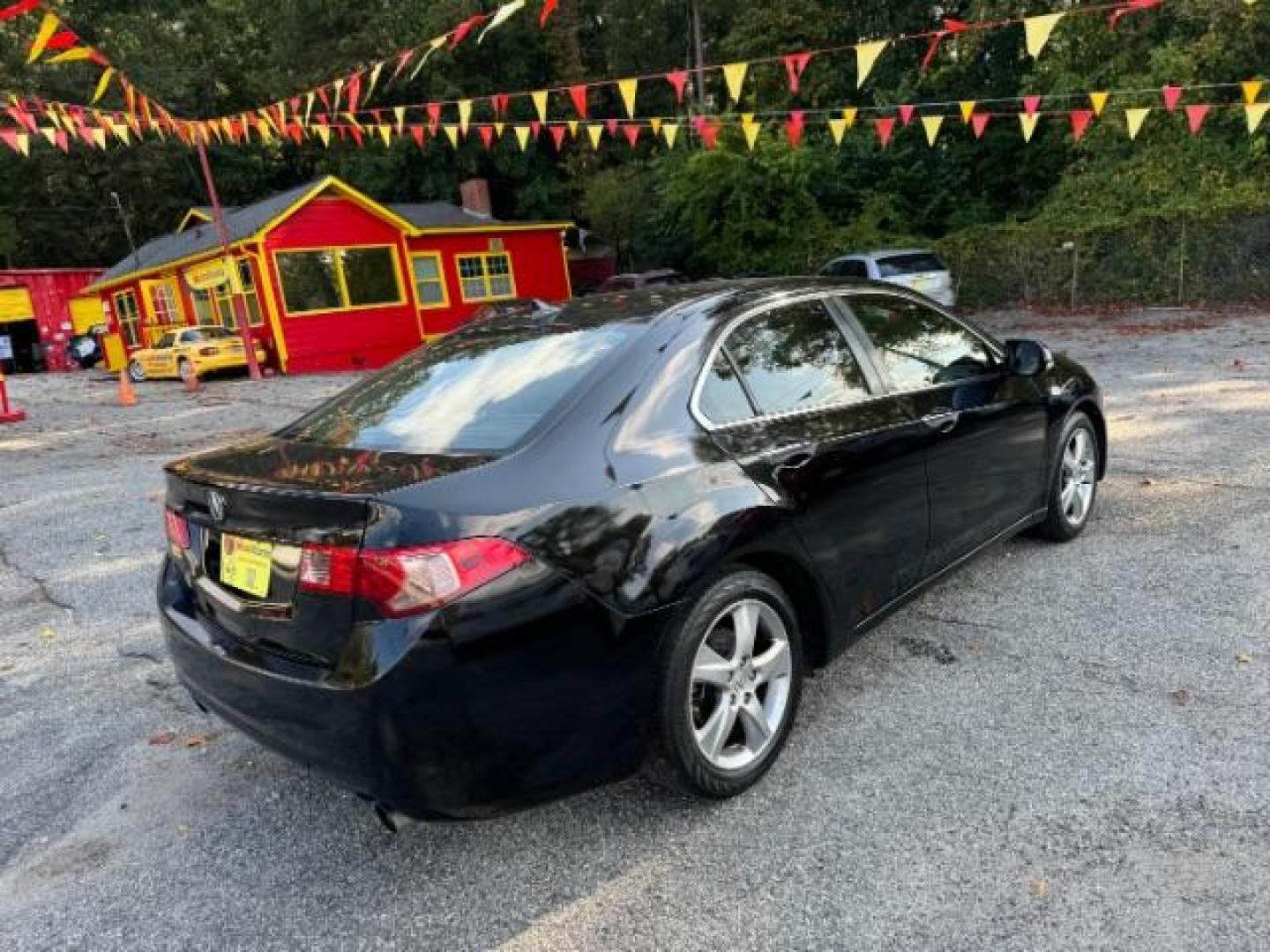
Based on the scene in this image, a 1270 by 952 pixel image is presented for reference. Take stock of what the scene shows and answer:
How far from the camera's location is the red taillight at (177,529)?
2.75 metres

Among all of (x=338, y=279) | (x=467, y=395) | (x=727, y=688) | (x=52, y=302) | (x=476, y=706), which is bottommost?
(x=727, y=688)

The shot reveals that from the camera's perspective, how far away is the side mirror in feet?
13.7

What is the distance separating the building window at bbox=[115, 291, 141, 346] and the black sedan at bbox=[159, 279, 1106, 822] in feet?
91.3

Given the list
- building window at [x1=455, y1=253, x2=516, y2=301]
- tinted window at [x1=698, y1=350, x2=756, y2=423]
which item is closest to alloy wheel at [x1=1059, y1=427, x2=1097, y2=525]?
tinted window at [x1=698, y1=350, x2=756, y2=423]

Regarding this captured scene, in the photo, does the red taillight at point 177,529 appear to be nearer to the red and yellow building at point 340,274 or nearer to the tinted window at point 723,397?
the tinted window at point 723,397

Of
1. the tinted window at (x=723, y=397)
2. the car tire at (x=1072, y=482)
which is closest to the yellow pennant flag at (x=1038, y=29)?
the car tire at (x=1072, y=482)

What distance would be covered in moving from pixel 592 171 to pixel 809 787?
3666cm

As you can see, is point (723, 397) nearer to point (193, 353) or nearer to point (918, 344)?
point (918, 344)

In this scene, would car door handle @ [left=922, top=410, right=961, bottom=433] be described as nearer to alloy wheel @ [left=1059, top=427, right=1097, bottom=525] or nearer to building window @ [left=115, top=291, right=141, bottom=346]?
alloy wheel @ [left=1059, top=427, right=1097, bottom=525]

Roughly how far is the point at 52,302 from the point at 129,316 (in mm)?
4700

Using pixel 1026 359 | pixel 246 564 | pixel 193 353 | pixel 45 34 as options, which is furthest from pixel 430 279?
pixel 246 564

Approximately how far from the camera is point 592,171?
36875mm

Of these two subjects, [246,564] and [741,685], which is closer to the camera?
[246,564]

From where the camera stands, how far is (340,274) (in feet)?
72.0
